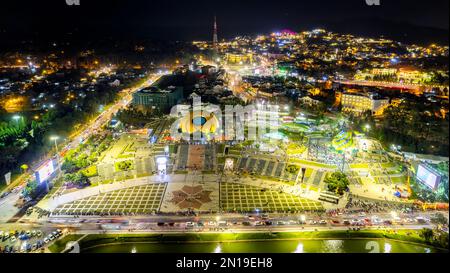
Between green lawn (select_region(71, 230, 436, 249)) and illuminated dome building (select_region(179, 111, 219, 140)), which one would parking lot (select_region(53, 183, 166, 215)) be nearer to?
green lawn (select_region(71, 230, 436, 249))

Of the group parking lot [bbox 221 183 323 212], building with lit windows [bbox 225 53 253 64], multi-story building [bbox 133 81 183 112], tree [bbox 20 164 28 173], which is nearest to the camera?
parking lot [bbox 221 183 323 212]

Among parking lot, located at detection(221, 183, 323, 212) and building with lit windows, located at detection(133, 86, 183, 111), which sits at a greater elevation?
building with lit windows, located at detection(133, 86, 183, 111)

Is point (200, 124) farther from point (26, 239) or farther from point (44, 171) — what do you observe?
point (26, 239)

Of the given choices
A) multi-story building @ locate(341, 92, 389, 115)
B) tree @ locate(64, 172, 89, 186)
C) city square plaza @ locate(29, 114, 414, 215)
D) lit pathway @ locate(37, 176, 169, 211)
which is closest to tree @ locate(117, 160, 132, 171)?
city square plaza @ locate(29, 114, 414, 215)

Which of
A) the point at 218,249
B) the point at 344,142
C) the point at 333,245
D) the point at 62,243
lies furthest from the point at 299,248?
the point at 344,142

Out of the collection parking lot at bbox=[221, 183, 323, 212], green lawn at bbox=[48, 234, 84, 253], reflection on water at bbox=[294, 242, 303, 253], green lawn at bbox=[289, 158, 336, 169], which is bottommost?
reflection on water at bbox=[294, 242, 303, 253]
